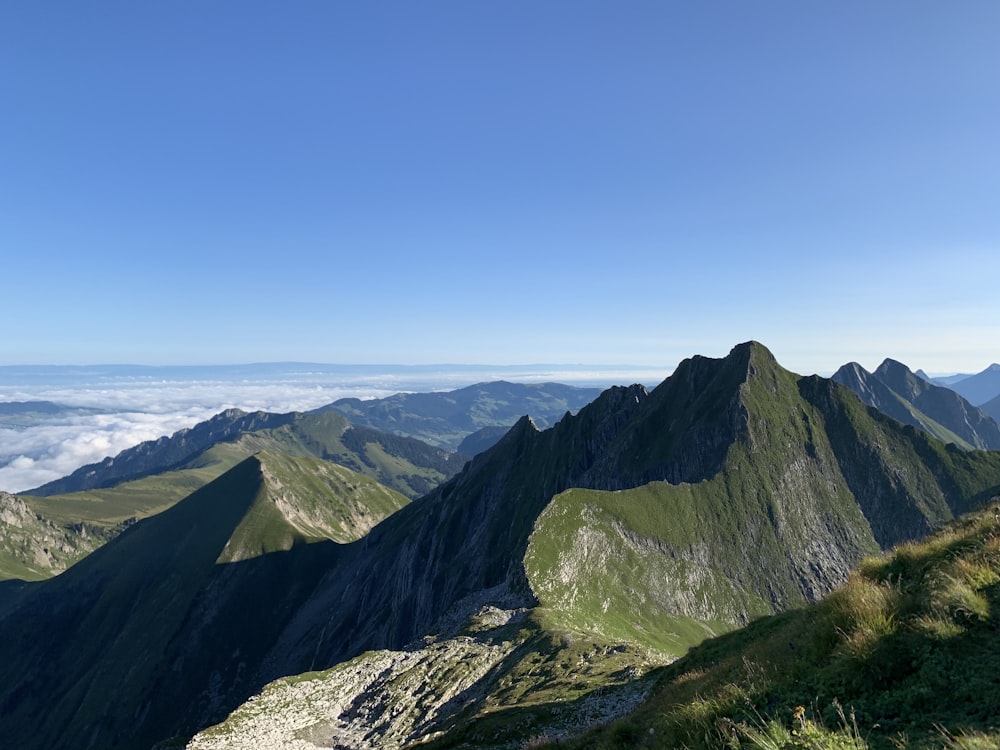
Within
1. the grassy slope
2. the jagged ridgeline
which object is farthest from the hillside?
the grassy slope

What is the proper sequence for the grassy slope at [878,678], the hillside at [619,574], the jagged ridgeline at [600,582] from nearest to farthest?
the grassy slope at [878,678] → the hillside at [619,574] → the jagged ridgeline at [600,582]

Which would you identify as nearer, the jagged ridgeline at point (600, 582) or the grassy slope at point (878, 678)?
the grassy slope at point (878, 678)

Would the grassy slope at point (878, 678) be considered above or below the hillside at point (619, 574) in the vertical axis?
above

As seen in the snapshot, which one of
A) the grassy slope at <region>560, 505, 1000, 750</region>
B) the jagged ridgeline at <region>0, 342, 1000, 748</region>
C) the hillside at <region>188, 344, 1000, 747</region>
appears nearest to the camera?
the grassy slope at <region>560, 505, 1000, 750</region>

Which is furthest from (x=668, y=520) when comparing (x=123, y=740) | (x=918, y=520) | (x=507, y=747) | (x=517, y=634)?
(x=123, y=740)

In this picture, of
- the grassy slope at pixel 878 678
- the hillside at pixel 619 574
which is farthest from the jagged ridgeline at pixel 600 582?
the grassy slope at pixel 878 678

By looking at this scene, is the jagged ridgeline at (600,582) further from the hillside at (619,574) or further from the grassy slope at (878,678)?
the grassy slope at (878,678)

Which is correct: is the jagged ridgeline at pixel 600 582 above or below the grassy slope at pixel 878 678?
below

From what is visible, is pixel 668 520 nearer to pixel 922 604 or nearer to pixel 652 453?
pixel 652 453

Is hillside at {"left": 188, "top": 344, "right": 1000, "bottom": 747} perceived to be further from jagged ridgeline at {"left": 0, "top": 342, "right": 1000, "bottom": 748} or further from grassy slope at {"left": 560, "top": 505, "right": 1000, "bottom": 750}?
grassy slope at {"left": 560, "top": 505, "right": 1000, "bottom": 750}

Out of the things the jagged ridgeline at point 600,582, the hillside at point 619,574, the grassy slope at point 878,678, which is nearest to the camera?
the grassy slope at point 878,678

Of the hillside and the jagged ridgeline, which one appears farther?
the jagged ridgeline

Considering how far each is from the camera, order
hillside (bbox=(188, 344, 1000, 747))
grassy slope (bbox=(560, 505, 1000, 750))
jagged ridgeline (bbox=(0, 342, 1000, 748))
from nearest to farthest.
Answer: grassy slope (bbox=(560, 505, 1000, 750)) < hillside (bbox=(188, 344, 1000, 747)) < jagged ridgeline (bbox=(0, 342, 1000, 748))
